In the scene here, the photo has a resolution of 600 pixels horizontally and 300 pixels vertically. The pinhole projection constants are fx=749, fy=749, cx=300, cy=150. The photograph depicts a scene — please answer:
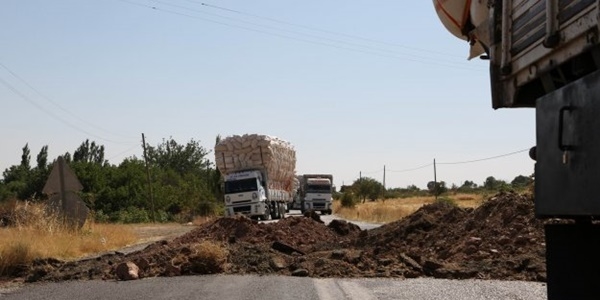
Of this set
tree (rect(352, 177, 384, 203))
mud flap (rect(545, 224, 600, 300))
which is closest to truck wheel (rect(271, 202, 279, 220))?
mud flap (rect(545, 224, 600, 300))

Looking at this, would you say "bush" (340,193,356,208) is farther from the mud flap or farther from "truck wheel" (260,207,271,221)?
the mud flap

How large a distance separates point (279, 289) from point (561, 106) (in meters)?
8.52

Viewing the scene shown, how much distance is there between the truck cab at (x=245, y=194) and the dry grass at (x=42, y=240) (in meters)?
17.9

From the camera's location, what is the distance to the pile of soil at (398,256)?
46.4 feet

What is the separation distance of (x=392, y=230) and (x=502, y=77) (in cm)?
1720

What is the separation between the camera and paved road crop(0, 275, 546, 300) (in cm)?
1104

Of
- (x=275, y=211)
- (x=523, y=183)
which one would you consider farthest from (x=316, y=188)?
(x=523, y=183)

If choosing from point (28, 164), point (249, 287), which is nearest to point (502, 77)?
point (249, 287)

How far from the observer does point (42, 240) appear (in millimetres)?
19078

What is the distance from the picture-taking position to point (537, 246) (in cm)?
1520

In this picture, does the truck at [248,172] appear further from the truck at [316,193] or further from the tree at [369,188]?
the tree at [369,188]

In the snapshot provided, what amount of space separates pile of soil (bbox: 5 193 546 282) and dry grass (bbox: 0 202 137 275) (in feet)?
1.94

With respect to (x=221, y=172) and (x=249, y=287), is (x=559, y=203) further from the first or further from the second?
(x=221, y=172)

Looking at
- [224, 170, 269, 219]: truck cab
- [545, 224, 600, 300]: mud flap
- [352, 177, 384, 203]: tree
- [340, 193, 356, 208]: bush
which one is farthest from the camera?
[352, 177, 384, 203]: tree
